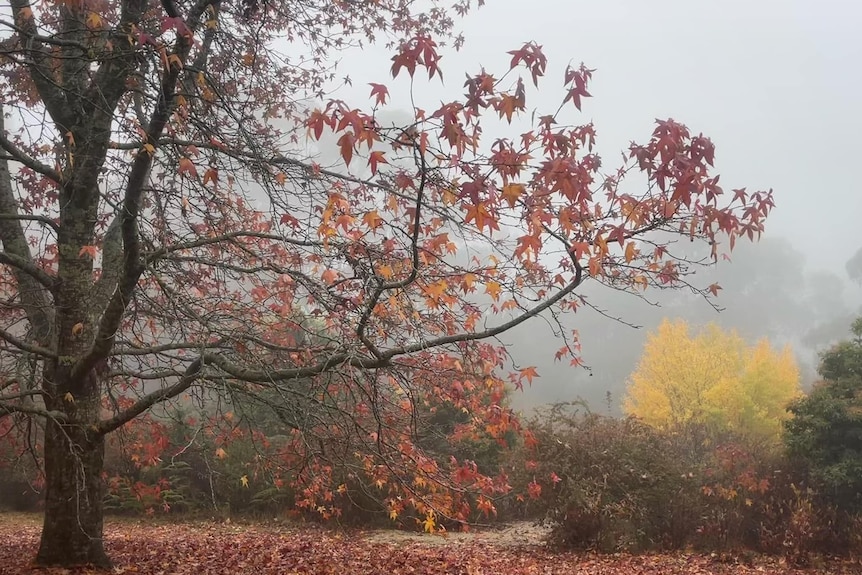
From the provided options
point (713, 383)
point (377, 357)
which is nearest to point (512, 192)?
point (377, 357)

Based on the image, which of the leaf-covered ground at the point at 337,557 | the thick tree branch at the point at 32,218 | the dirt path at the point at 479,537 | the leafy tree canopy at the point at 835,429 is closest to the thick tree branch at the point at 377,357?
the thick tree branch at the point at 32,218

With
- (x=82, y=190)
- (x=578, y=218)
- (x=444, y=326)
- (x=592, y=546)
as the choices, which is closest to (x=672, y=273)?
Result: (x=578, y=218)

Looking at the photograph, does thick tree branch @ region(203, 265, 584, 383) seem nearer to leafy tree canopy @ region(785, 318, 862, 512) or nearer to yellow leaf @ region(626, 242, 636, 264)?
yellow leaf @ region(626, 242, 636, 264)

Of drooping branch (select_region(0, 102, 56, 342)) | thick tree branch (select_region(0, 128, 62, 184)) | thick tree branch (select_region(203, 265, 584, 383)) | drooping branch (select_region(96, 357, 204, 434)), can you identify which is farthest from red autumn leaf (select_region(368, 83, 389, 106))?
drooping branch (select_region(0, 102, 56, 342))

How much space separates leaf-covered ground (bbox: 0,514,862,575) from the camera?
20.3ft

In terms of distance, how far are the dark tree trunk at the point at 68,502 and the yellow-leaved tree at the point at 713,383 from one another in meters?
14.5

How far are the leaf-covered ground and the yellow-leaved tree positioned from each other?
8.57 meters

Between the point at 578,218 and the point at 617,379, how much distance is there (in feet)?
165

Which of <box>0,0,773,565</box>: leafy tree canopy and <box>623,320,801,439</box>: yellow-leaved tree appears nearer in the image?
<box>0,0,773,565</box>: leafy tree canopy

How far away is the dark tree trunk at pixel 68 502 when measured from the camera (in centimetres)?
507

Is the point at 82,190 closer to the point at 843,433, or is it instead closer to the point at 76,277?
the point at 76,277

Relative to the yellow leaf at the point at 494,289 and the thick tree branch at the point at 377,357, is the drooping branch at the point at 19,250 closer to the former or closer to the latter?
the thick tree branch at the point at 377,357

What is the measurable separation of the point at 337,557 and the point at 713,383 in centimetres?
1877

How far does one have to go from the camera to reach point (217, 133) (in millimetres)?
4289
